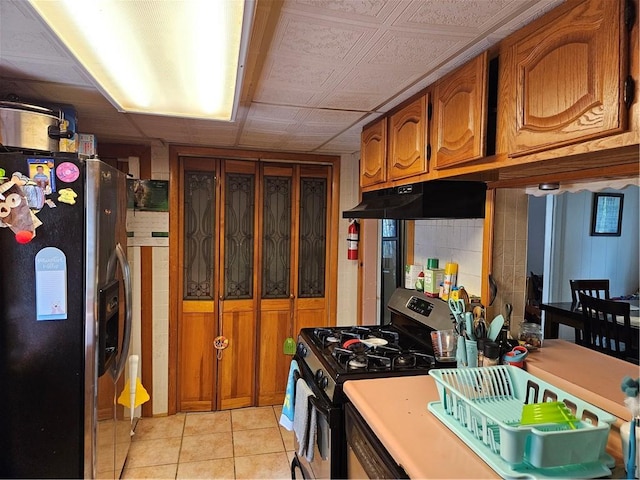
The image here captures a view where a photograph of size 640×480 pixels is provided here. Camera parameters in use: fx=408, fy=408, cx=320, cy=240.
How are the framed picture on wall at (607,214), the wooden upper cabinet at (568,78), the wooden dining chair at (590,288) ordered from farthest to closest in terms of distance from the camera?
A: the wooden dining chair at (590,288), the framed picture on wall at (607,214), the wooden upper cabinet at (568,78)

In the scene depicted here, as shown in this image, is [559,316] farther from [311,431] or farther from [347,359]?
[311,431]

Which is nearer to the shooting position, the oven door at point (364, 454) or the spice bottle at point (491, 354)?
the oven door at point (364, 454)

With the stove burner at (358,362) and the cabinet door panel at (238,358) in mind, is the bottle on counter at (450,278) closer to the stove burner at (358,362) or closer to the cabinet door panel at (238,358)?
the stove burner at (358,362)

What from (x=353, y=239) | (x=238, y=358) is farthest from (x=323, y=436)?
(x=353, y=239)

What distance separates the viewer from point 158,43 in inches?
47.4

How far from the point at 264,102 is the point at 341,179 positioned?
163 centimetres

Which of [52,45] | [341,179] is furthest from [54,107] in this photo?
[341,179]

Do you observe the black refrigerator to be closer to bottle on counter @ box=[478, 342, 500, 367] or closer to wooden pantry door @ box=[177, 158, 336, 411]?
wooden pantry door @ box=[177, 158, 336, 411]

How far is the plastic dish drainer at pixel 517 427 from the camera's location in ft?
3.23

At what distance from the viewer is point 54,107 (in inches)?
76.4

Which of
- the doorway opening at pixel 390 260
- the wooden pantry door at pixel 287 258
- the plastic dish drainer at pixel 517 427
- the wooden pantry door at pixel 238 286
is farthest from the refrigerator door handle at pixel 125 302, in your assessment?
the doorway opening at pixel 390 260

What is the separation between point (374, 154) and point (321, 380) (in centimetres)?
122

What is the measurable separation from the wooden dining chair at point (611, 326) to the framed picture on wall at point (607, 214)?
0.28 meters

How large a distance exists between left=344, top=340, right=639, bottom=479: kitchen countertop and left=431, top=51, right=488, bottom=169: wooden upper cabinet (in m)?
0.84
